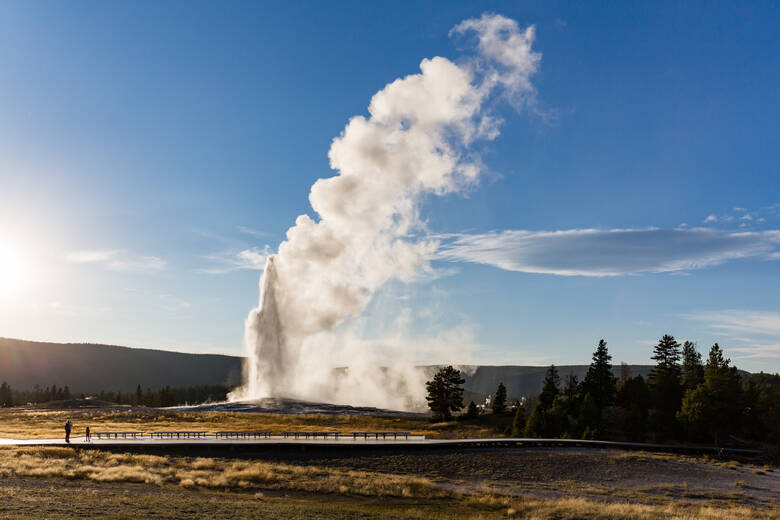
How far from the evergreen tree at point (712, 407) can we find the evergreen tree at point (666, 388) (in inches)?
159

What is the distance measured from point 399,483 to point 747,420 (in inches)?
2586

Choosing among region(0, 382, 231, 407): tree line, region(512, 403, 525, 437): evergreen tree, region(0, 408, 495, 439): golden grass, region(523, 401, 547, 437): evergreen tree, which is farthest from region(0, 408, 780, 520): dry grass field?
region(0, 382, 231, 407): tree line

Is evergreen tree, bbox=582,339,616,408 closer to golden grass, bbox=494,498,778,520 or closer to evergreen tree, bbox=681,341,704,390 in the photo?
evergreen tree, bbox=681,341,704,390

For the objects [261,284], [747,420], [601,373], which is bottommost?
[747,420]

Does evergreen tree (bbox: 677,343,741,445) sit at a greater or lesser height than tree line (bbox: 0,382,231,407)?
greater

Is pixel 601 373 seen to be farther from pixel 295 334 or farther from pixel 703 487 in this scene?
pixel 295 334

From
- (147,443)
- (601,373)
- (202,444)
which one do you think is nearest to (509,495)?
(202,444)

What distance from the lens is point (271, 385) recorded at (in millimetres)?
129125

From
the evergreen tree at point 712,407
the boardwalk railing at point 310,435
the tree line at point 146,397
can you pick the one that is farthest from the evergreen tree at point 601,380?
the tree line at point 146,397

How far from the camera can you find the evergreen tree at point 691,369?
8444 cm

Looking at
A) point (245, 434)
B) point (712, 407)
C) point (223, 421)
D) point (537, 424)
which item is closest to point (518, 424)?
point (537, 424)

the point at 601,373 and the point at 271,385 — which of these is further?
the point at 271,385

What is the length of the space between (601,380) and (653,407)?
25.0 ft

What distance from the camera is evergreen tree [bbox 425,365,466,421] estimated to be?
294 feet
